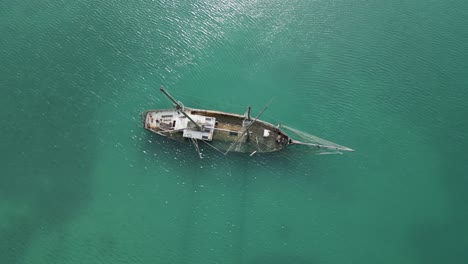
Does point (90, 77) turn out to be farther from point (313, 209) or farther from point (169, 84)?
point (313, 209)

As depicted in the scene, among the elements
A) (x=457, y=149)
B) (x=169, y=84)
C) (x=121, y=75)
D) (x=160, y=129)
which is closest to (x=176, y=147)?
(x=160, y=129)

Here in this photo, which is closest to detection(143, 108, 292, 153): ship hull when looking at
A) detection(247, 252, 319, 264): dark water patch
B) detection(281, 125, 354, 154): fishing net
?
detection(281, 125, 354, 154): fishing net

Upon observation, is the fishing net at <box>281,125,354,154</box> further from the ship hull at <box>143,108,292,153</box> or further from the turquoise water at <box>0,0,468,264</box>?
the ship hull at <box>143,108,292,153</box>

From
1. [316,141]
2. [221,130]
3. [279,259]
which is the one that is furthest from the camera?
[316,141]

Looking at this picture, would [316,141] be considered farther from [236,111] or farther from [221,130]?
[221,130]

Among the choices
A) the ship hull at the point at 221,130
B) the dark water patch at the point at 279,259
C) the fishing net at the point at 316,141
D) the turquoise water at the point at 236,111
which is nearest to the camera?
the dark water patch at the point at 279,259

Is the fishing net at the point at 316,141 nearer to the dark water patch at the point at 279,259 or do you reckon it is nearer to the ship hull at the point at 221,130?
the ship hull at the point at 221,130

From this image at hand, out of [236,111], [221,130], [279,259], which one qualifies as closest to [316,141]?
[236,111]

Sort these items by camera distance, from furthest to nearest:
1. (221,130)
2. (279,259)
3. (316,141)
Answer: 1. (316,141)
2. (221,130)
3. (279,259)

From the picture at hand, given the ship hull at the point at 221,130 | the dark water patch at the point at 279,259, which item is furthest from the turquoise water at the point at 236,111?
the ship hull at the point at 221,130
